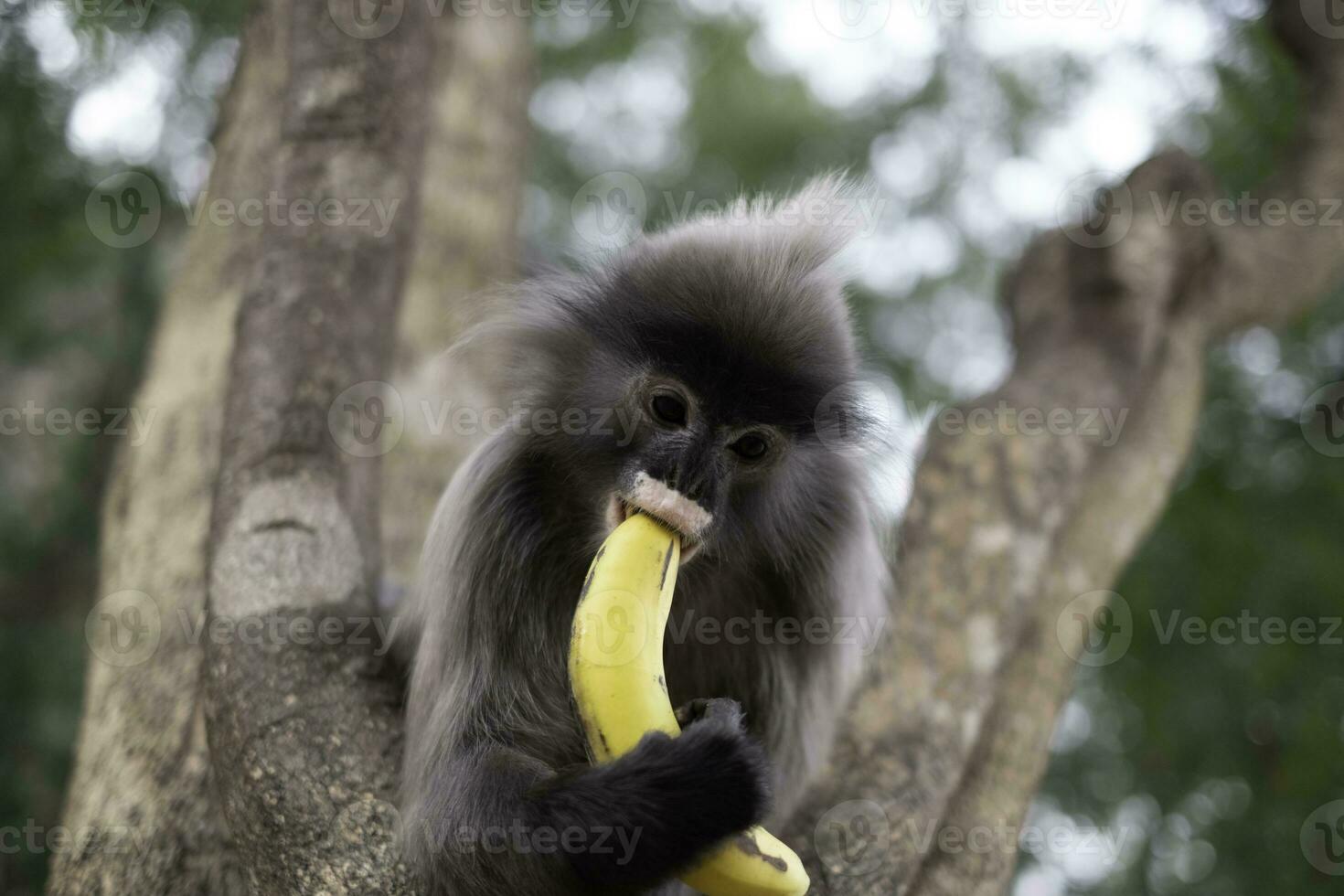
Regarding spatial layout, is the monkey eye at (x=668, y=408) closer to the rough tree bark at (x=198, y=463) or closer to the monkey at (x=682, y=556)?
the monkey at (x=682, y=556)

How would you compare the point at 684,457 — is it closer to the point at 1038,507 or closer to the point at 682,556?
the point at 682,556

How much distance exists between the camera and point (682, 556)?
9.73 ft

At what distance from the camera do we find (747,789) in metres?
2.47

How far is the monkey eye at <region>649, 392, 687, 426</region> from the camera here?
10.2 ft

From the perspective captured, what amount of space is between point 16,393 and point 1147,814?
30.1ft

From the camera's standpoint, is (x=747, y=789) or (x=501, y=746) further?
(x=501, y=746)

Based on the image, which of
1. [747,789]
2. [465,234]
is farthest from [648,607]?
[465,234]

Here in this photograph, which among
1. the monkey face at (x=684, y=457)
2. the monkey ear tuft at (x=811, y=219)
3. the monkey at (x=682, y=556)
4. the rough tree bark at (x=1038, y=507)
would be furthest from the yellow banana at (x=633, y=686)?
the monkey ear tuft at (x=811, y=219)

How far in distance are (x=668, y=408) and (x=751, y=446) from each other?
26 centimetres

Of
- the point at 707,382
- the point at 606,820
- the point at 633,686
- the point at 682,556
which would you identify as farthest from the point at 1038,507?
the point at 606,820

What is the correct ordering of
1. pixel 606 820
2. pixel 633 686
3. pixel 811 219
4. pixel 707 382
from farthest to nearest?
pixel 811 219 < pixel 707 382 < pixel 633 686 < pixel 606 820

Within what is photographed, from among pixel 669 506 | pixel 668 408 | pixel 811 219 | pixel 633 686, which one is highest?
pixel 811 219

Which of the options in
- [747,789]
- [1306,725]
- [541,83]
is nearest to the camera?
[747,789]

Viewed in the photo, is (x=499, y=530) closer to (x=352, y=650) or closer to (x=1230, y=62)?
(x=352, y=650)
